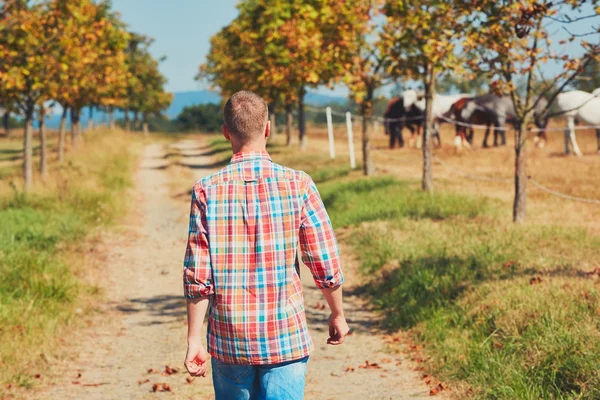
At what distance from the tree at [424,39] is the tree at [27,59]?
6.54 metres

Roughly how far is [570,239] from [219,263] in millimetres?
8321

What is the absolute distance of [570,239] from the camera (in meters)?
10.7

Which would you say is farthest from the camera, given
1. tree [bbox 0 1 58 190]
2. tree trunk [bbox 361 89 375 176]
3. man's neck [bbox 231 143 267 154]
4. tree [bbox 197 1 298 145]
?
tree [bbox 197 1 298 145]

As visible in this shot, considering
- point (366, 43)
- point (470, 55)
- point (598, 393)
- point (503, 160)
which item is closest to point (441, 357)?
point (598, 393)

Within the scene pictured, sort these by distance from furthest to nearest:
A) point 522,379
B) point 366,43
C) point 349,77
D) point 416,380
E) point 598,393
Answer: point 366,43, point 349,77, point 416,380, point 522,379, point 598,393

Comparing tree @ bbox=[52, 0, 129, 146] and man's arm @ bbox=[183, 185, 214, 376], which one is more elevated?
tree @ bbox=[52, 0, 129, 146]

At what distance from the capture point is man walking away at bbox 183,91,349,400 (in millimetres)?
3291

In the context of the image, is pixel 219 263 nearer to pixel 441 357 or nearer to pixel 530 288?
pixel 441 357

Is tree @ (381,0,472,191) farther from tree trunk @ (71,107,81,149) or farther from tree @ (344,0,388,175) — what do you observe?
tree trunk @ (71,107,81,149)

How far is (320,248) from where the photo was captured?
3.39m

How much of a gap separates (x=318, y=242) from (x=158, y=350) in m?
5.22

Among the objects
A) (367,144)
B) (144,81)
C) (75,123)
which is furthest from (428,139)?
(144,81)

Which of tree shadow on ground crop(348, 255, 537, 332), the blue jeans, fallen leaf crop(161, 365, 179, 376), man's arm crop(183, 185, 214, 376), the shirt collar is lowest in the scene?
fallen leaf crop(161, 365, 179, 376)

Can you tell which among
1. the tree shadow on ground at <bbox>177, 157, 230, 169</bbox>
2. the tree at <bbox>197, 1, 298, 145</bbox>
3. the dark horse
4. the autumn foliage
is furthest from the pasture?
the tree shadow on ground at <bbox>177, 157, 230, 169</bbox>
